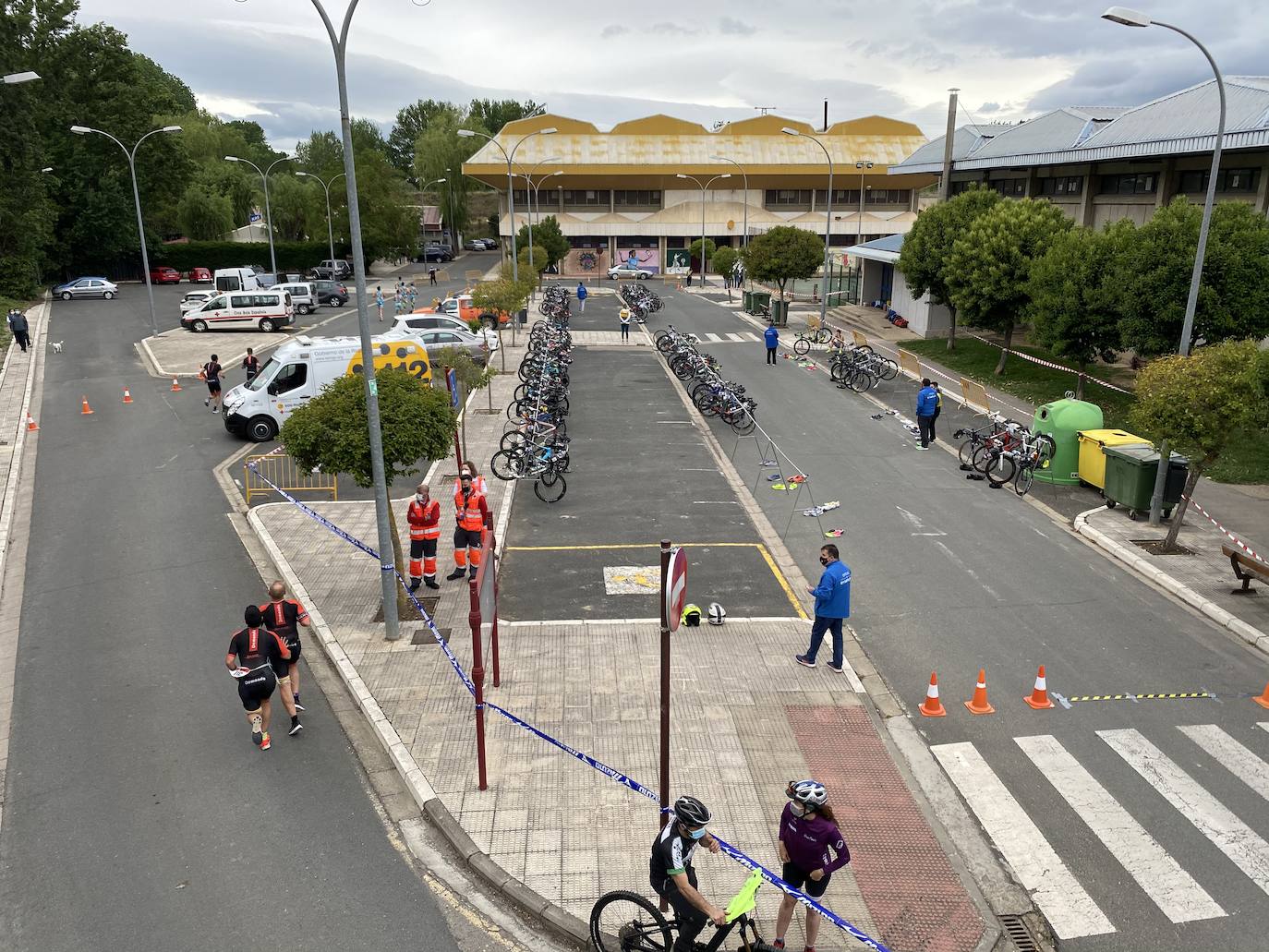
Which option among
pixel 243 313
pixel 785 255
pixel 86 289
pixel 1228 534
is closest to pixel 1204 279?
pixel 1228 534

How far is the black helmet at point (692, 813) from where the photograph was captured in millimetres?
5738

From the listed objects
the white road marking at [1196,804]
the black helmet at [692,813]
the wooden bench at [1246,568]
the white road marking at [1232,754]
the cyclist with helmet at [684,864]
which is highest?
the black helmet at [692,813]

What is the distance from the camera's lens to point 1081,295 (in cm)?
2306

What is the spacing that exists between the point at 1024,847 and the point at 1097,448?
36.7 feet

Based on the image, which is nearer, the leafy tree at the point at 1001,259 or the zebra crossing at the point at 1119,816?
the zebra crossing at the point at 1119,816

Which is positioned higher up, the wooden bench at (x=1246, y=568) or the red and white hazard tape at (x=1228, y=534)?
the wooden bench at (x=1246, y=568)

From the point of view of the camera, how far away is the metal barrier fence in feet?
57.0

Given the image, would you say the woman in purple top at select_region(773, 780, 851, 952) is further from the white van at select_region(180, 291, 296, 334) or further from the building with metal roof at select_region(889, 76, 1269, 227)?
the white van at select_region(180, 291, 296, 334)

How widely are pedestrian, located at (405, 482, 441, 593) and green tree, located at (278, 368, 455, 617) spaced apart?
25 cm

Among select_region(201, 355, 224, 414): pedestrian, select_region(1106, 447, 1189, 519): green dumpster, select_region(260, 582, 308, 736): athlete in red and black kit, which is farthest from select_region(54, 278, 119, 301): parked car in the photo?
select_region(1106, 447, 1189, 519): green dumpster

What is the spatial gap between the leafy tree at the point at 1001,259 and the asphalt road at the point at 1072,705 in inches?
465

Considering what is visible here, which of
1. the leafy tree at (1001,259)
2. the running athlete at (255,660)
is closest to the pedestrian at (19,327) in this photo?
the running athlete at (255,660)

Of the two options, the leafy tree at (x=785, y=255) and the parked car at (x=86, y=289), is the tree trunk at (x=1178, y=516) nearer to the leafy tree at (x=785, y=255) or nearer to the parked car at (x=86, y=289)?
the leafy tree at (x=785, y=255)

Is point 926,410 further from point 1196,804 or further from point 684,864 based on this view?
point 684,864
